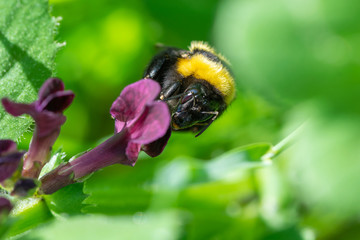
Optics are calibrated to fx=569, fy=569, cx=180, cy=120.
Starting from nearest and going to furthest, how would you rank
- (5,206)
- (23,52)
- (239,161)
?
1. (5,206)
2. (23,52)
3. (239,161)

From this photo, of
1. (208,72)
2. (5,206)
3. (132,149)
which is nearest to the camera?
(5,206)

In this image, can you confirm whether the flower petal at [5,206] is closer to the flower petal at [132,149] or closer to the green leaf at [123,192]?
the flower petal at [132,149]

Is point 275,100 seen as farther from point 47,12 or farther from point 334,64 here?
point 47,12

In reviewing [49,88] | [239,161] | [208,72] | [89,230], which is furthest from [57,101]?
[239,161]

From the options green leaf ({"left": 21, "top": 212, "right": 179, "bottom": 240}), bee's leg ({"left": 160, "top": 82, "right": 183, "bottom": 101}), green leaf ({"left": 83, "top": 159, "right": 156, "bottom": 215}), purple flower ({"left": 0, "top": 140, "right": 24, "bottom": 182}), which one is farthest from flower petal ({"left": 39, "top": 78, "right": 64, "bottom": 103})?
green leaf ({"left": 83, "top": 159, "right": 156, "bottom": 215})

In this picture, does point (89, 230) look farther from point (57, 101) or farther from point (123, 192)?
point (123, 192)
